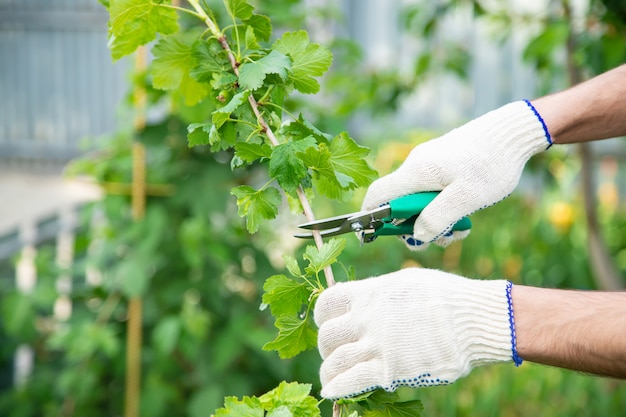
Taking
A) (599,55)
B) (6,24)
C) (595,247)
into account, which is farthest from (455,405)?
(6,24)

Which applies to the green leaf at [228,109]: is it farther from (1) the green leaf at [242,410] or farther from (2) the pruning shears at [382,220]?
(1) the green leaf at [242,410]

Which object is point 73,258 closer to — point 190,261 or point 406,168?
point 190,261

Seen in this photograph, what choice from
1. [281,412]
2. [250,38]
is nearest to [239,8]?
[250,38]

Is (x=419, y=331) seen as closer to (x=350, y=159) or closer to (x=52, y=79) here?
(x=350, y=159)

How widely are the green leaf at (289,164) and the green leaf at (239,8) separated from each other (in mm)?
243

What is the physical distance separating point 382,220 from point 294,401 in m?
0.33

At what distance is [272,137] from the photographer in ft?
3.76

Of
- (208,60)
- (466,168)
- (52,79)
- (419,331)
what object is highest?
(52,79)

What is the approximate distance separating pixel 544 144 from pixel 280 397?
2.04 feet

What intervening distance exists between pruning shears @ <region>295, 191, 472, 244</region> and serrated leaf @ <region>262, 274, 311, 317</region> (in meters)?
0.11

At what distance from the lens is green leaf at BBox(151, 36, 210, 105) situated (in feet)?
4.06

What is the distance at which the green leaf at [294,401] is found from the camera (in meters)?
1.04

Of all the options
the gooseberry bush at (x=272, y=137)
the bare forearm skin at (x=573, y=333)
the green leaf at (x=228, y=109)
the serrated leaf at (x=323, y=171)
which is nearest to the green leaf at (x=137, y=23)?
the gooseberry bush at (x=272, y=137)

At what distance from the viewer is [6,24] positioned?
6.58 m
